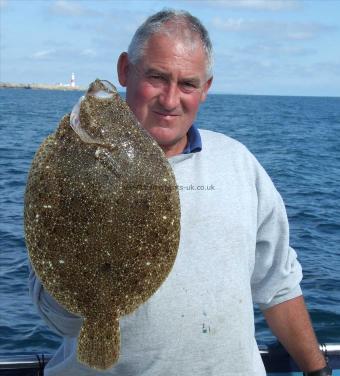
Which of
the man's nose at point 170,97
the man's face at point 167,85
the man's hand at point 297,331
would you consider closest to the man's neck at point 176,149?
the man's face at point 167,85

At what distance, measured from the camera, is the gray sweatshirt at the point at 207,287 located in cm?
324

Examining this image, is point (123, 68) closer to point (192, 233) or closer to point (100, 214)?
point (192, 233)

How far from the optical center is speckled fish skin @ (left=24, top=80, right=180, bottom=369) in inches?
98.5

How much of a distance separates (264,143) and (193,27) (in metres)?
30.0

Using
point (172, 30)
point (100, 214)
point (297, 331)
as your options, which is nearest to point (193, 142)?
point (172, 30)

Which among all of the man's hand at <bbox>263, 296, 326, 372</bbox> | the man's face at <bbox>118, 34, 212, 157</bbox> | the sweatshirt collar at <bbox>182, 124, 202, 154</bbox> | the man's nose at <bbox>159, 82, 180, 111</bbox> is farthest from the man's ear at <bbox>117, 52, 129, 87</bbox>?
the man's hand at <bbox>263, 296, 326, 372</bbox>

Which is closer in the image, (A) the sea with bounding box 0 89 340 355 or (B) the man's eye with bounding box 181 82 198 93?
(B) the man's eye with bounding box 181 82 198 93

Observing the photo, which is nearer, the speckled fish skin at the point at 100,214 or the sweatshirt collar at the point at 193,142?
the speckled fish skin at the point at 100,214

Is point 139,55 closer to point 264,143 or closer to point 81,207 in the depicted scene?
point 81,207

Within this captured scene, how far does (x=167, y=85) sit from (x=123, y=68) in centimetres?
41

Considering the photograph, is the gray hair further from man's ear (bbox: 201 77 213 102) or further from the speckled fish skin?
the speckled fish skin

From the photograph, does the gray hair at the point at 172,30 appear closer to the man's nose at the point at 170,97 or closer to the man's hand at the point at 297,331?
the man's nose at the point at 170,97

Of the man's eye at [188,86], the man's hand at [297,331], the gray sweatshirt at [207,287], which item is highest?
the man's eye at [188,86]

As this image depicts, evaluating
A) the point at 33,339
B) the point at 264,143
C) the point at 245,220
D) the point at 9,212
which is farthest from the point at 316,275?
the point at 264,143
